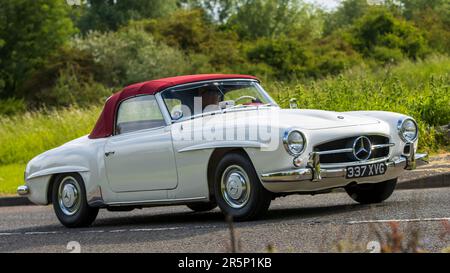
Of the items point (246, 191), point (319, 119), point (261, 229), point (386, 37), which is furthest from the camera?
point (386, 37)

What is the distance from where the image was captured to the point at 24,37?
199ft

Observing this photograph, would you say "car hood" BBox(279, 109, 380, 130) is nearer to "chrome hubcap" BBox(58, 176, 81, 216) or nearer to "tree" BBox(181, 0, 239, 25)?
"chrome hubcap" BBox(58, 176, 81, 216)

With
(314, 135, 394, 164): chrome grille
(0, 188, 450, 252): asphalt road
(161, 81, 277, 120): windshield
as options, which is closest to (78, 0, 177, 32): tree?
(0, 188, 450, 252): asphalt road

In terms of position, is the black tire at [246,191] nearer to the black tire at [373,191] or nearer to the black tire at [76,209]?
the black tire at [373,191]

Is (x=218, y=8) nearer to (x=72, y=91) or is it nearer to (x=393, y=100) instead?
(x=72, y=91)

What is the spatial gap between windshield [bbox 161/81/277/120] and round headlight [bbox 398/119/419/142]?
1.60 m

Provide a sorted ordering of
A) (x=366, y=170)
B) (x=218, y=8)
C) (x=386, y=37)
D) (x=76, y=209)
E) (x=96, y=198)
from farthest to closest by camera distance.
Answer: (x=218, y=8) → (x=386, y=37) → (x=76, y=209) → (x=96, y=198) → (x=366, y=170)

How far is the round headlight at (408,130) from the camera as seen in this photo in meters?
9.62

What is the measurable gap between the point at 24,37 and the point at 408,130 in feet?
174

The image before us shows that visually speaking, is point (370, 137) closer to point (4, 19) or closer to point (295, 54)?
point (295, 54)

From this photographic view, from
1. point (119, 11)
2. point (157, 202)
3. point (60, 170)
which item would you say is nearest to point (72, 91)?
point (119, 11)

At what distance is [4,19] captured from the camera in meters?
60.1

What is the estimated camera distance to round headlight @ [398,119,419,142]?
31.6ft

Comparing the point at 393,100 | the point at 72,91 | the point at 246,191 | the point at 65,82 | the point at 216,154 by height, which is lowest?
the point at 72,91
